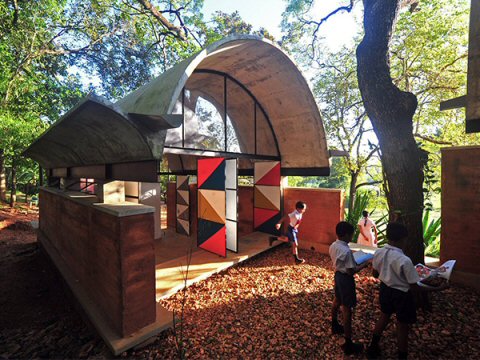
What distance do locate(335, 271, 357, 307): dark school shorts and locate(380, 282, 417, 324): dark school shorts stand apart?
0.38 m

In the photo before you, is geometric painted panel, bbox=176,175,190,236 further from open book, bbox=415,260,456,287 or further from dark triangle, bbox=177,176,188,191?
open book, bbox=415,260,456,287

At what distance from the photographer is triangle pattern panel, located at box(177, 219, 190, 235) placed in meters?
9.51

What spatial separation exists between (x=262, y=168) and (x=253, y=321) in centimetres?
577

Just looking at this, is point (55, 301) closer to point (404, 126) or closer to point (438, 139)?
point (404, 126)

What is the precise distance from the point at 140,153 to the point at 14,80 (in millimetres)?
11104

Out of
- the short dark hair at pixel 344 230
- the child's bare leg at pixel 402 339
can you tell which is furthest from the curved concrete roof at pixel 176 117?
the child's bare leg at pixel 402 339

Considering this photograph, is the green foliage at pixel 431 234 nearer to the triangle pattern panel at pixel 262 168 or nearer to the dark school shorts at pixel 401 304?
the triangle pattern panel at pixel 262 168

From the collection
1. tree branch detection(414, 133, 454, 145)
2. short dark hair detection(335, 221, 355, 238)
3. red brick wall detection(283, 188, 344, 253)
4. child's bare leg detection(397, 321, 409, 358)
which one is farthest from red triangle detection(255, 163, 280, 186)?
tree branch detection(414, 133, 454, 145)

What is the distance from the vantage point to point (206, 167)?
7.33 meters

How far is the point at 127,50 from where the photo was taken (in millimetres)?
19656

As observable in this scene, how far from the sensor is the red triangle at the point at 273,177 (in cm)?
859

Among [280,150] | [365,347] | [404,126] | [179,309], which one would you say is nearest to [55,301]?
[179,309]

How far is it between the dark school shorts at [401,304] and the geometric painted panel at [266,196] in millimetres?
5595

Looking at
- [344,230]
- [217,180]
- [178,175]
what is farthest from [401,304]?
[178,175]
